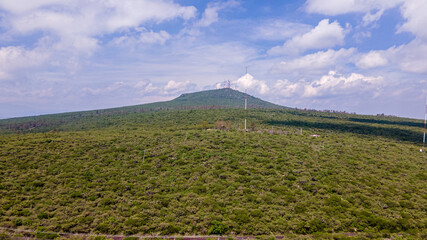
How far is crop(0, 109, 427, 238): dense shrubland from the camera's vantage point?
26.5m

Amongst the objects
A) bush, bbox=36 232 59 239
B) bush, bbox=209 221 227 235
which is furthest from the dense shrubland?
bush, bbox=36 232 59 239

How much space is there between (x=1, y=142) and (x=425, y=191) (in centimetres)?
8622

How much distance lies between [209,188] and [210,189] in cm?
33

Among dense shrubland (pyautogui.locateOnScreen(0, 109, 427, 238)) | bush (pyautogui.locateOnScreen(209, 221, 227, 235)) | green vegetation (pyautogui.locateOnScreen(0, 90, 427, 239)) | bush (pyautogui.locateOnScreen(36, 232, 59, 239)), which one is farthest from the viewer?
dense shrubland (pyautogui.locateOnScreen(0, 109, 427, 238))

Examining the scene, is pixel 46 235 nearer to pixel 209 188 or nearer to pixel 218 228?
pixel 218 228

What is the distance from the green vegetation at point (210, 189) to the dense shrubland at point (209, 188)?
147 mm

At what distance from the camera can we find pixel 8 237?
22750mm

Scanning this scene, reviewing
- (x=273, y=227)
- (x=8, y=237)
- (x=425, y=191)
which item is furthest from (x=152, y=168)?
(x=425, y=191)

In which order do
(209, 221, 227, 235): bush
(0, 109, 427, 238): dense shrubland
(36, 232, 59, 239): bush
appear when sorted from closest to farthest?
(36, 232, 59, 239): bush
(209, 221, 227, 235): bush
(0, 109, 427, 238): dense shrubland

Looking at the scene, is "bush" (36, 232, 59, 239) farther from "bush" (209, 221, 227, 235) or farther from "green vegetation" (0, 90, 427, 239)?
"bush" (209, 221, 227, 235)

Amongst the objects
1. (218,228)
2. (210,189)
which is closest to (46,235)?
(218,228)

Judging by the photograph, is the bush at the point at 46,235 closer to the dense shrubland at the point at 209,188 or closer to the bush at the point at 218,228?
the dense shrubland at the point at 209,188

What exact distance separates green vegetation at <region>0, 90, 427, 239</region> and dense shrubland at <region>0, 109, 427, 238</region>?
0.48 feet

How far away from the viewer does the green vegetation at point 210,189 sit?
26344 mm
